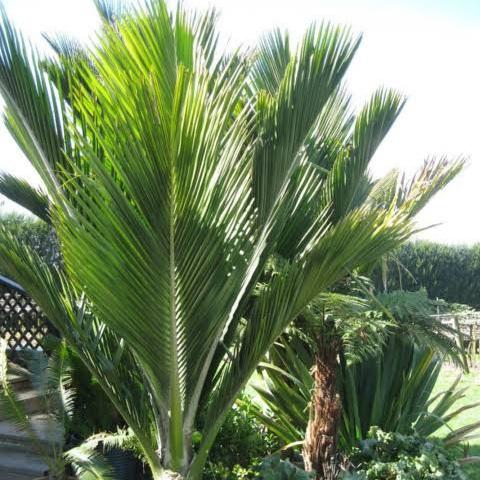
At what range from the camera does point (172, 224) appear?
2582 mm

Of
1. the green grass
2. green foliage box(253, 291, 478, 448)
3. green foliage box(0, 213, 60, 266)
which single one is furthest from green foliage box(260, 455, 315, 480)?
green foliage box(0, 213, 60, 266)

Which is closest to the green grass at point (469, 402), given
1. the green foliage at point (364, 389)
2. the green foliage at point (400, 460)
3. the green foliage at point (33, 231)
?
the green foliage at point (364, 389)

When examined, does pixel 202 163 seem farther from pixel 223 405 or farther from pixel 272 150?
pixel 223 405

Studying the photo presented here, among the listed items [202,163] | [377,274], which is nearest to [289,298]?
[202,163]

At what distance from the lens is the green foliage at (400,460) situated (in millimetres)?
3984

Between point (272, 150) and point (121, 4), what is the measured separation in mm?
2569

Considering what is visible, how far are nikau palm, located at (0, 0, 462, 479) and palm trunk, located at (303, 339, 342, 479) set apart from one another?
694 mm

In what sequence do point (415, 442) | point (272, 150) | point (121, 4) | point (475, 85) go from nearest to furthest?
point (272, 150), point (415, 442), point (121, 4), point (475, 85)

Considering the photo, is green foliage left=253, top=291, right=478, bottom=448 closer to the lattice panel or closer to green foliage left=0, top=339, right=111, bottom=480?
green foliage left=0, top=339, right=111, bottom=480

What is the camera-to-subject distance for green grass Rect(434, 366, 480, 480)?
19.3 feet

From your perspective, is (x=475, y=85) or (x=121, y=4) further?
(x=475, y=85)

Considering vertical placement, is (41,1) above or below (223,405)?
above

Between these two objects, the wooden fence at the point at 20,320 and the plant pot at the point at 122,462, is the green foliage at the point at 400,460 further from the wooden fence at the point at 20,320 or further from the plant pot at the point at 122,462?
the wooden fence at the point at 20,320

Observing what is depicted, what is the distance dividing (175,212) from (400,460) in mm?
2489
